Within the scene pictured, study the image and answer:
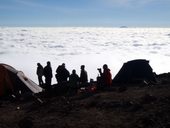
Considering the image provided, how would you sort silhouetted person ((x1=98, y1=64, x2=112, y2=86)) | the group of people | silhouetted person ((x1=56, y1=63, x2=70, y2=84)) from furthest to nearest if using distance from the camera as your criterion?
silhouetted person ((x1=56, y1=63, x2=70, y2=84))
the group of people
silhouetted person ((x1=98, y1=64, x2=112, y2=86))

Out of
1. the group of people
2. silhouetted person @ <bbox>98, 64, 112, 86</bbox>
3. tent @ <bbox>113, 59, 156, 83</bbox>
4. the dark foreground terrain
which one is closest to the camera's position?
the dark foreground terrain

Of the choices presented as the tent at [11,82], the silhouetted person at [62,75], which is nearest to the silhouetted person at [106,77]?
the silhouetted person at [62,75]

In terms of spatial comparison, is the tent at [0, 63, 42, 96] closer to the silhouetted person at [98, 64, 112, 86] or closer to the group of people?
the group of people

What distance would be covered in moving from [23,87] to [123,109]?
23.9ft

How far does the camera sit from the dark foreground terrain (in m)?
11.5

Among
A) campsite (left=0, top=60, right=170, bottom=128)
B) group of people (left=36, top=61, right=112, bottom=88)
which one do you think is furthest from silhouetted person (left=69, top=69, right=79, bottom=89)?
campsite (left=0, top=60, right=170, bottom=128)

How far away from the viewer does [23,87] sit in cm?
1878

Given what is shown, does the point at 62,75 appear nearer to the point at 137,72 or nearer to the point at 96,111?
the point at 137,72

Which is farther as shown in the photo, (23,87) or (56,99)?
(23,87)

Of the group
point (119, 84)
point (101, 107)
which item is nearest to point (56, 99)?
point (101, 107)

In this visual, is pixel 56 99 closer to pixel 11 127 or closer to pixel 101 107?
pixel 101 107

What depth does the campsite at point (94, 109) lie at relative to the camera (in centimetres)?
1151

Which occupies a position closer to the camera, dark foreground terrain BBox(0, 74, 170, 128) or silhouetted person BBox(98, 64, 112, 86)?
dark foreground terrain BBox(0, 74, 170, 128)

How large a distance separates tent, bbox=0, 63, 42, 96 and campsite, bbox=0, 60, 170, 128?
0.81 meters
